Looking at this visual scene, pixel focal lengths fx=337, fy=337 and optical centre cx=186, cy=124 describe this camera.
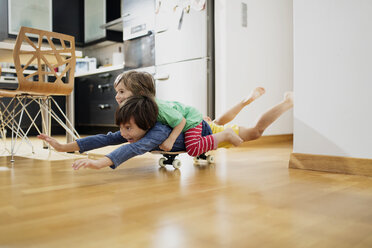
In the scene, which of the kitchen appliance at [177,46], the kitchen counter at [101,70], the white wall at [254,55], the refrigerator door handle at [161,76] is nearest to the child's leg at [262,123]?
the white wall at [254,55]

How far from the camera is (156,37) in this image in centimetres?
320

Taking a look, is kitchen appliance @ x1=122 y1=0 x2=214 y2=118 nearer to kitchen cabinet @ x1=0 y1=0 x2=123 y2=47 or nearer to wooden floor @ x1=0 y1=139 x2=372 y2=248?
kitchen cabinet @ x1=0 y1=0 x2=123 y2=47

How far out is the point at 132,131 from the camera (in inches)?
56.6

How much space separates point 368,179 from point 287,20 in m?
2.43

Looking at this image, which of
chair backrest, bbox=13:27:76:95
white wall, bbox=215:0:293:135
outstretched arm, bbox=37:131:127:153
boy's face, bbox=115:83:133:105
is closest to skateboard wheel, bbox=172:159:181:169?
outstretched arm, bbox=37:131:127:153

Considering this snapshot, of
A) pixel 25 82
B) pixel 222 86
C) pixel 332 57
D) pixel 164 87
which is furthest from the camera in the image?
pixel 164 87

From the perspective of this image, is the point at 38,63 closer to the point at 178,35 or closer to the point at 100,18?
the point at 178,35

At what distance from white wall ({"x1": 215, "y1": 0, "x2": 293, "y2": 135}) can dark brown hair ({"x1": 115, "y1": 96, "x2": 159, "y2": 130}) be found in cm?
132

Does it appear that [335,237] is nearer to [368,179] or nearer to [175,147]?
[368,179]

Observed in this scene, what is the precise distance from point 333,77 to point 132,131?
876 mm

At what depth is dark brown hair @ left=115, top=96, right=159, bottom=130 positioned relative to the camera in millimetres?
1388

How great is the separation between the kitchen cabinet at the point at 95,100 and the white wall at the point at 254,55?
1.53 metres

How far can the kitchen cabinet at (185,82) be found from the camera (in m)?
2.79

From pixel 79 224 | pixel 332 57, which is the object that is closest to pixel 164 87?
pixel 332 57
